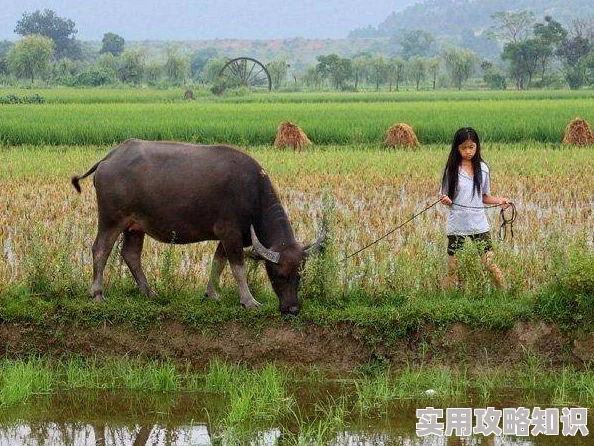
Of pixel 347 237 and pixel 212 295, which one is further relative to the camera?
pixel 347 237

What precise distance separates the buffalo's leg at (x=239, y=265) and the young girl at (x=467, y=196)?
4.32 ft

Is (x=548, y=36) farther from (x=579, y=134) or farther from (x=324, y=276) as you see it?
(x=324, y=276)

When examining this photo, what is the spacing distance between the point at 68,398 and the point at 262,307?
52.2 inches

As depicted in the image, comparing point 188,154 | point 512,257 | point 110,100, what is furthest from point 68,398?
point 110,100

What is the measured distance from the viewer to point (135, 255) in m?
6.63

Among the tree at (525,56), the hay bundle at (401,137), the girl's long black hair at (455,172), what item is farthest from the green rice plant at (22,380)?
the tree at (525,56)

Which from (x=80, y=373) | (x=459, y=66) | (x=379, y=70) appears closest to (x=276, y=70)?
(x=379, y=70)

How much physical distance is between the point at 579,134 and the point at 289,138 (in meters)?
4.97

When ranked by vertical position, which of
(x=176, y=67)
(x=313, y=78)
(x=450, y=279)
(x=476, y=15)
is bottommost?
(x=313, y=78)

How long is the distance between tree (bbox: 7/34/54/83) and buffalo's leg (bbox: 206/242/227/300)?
5664 centimetres

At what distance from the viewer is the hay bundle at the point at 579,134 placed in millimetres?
17359

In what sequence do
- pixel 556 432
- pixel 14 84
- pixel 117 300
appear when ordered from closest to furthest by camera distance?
pixel 556 432 → pixel 117 300 → pixel 14 84

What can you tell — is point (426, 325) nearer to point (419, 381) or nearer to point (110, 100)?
point (419, 381)

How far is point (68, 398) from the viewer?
5395 millimetres
